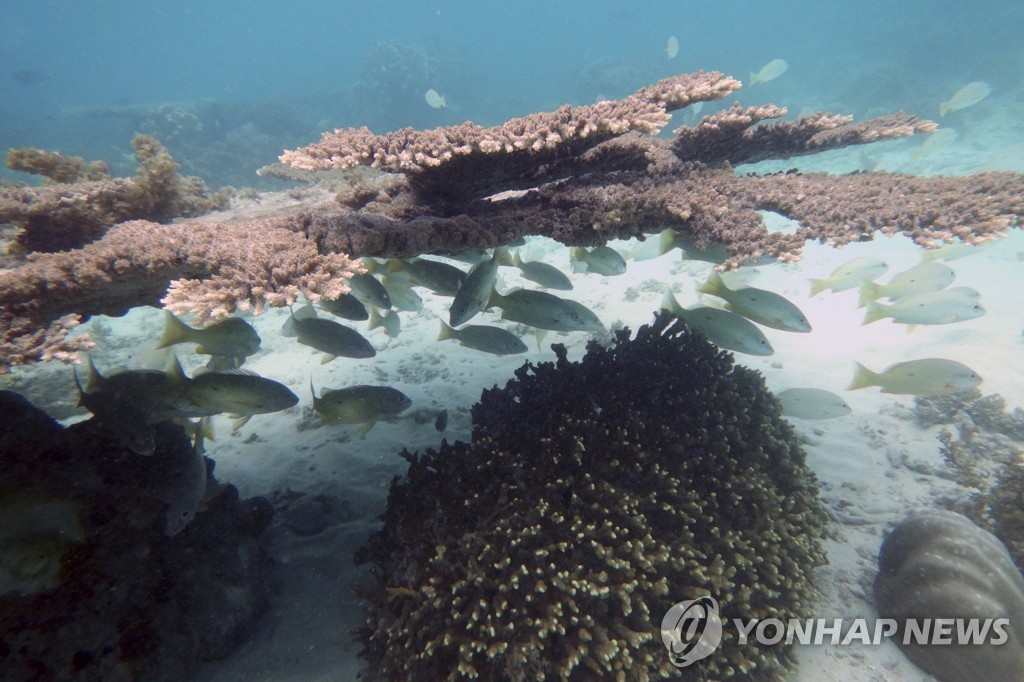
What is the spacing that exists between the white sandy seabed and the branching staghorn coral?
9.08 feet

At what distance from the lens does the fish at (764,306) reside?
4.68 metres

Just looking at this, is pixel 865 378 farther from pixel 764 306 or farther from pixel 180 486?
pixel 180 486

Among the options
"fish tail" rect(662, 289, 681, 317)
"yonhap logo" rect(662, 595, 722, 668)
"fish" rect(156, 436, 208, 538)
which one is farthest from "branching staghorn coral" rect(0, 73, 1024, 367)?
"yonhap logo" rect(662, 595, 722, 668)

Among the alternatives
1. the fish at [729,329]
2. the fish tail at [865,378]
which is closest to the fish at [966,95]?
the fish tail at [865,378]

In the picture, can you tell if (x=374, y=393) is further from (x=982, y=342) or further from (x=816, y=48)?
(x=816, y=48)

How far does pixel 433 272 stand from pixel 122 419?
304cm

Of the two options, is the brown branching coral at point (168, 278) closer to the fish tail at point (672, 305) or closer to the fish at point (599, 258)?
the fish at point (599, 258)

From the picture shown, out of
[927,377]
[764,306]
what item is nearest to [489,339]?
[764,306]

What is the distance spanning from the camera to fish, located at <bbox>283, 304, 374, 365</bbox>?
15.3 ft

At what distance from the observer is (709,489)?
3938 millimetres

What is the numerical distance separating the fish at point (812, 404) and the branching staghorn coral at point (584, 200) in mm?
2607

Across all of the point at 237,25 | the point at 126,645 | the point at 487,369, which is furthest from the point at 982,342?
the point at 237,25

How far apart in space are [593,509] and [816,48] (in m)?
62.0

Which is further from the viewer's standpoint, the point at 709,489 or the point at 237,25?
the point at 237,25
